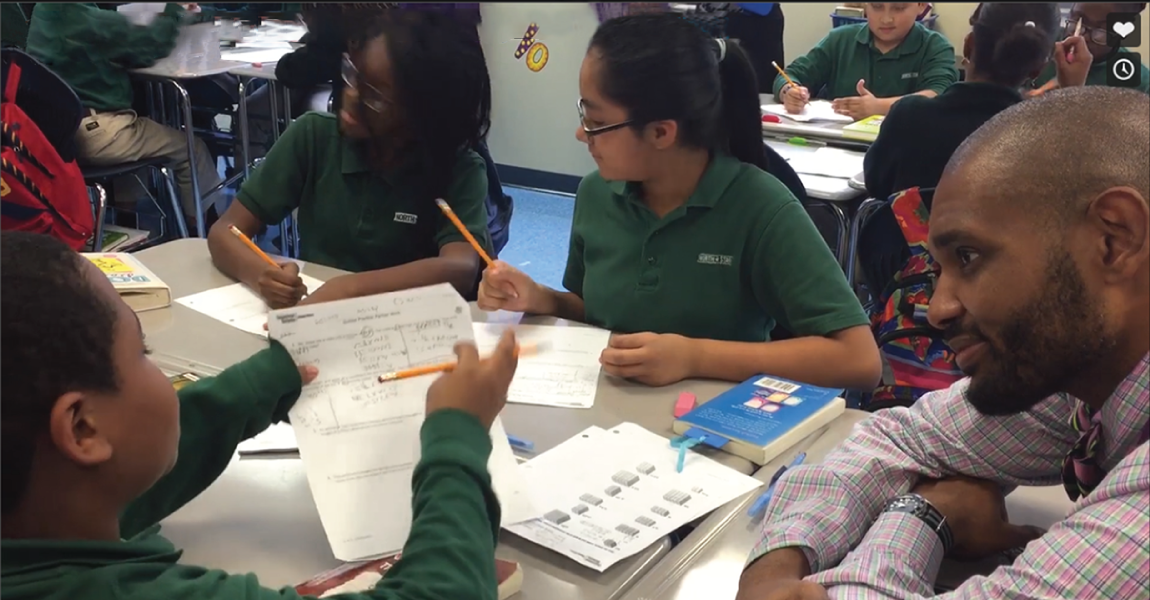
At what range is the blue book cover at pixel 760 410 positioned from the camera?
1.07 m

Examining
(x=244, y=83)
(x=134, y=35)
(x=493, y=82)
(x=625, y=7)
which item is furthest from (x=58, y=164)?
(x=625, y=7)

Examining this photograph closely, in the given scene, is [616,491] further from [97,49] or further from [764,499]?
[97,49]

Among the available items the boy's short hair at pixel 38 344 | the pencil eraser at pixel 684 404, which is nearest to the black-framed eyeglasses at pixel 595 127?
the pencil eraser at pixel 684 404

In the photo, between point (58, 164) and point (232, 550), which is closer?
point (232, 550)

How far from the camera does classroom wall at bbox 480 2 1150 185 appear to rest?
75 centimetres

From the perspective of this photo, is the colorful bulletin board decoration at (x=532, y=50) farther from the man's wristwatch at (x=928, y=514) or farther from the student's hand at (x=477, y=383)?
the man's wristwatch at (x=928, y=514)

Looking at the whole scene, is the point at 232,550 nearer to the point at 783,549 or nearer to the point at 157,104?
the point at 783,549

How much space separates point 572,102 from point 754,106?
28 cm

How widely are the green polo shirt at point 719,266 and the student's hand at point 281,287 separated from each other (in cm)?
48

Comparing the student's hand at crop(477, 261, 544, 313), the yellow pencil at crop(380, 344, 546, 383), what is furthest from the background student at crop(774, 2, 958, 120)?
the yellow pencil at crop(380, 344, 546, 383)

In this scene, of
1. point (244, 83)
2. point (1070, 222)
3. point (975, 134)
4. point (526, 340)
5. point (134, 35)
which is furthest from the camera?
point (244, 83)

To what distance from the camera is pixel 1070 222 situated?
70 cm

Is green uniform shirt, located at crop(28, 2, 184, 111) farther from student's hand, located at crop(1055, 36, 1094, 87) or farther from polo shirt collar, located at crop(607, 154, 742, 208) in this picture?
student's hand, located at crop(1055, 36, 1094, 87)

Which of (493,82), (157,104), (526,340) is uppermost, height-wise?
(493,82)
